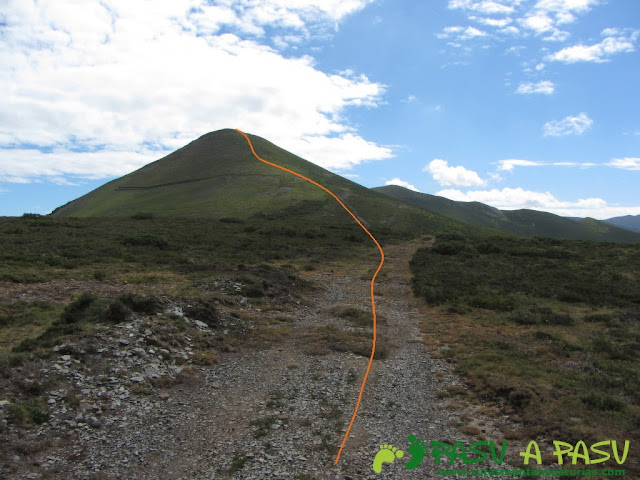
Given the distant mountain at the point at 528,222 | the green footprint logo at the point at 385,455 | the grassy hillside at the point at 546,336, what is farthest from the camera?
the distant mountain at the point at 528,222

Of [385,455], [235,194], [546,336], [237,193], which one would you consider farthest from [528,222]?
[385,455]

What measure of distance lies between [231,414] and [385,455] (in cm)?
399

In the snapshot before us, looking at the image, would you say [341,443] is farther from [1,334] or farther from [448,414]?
[1,334]

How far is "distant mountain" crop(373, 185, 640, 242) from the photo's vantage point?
514 ft

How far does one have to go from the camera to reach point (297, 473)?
7.65 metres

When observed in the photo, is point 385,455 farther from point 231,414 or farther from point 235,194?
point 235,194

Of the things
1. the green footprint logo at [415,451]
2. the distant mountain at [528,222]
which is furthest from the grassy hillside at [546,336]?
the distant mountain at [528,222]

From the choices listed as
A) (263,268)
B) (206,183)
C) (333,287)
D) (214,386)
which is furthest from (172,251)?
(206,183)

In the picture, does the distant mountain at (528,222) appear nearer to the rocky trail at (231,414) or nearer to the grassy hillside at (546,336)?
the grassy hillside at (546,336)

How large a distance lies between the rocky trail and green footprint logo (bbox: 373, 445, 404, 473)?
0.07 m

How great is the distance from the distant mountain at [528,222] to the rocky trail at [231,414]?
139126mm

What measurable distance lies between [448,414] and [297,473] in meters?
4.78

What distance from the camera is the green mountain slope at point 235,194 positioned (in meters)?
76.0

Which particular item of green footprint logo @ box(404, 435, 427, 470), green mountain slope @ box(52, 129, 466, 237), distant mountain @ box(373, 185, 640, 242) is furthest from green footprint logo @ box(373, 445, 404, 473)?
distant mountain @ box(373, 185, 640, 242)
